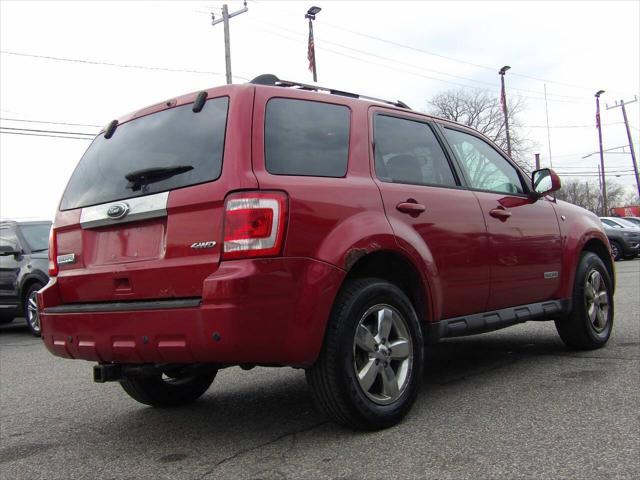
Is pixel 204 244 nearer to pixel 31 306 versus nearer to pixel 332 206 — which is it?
pixel 332 206

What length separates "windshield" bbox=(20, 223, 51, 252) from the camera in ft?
33.6

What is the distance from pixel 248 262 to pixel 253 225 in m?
0.18

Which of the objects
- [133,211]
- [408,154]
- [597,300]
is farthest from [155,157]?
[597,300]

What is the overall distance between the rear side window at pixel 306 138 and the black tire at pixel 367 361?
2.18 ft

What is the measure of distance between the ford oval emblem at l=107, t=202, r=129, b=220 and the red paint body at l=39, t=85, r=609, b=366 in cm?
7

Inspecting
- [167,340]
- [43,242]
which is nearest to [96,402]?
[167,340]

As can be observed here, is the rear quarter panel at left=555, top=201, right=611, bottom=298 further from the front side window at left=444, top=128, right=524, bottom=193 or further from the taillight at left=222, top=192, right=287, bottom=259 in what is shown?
the taillight at left=222, top=192, right=287, bottom=259

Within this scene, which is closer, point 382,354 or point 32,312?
point 382,354

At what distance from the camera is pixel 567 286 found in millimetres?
5199

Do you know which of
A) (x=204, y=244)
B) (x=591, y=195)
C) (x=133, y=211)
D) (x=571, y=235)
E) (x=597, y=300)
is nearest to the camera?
(x=204, y=244)

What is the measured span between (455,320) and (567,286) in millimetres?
1640

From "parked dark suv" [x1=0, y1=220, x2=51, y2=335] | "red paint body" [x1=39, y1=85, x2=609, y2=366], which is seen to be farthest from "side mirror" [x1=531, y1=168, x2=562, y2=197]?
"parked dark suv" [x1=0, y1=220, x2=51, y2=335]

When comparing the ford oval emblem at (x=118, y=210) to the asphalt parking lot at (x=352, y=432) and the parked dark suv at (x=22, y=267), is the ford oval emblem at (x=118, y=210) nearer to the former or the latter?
the asphalt parking lot at (x=352, y=432)

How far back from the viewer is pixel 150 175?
335cm
